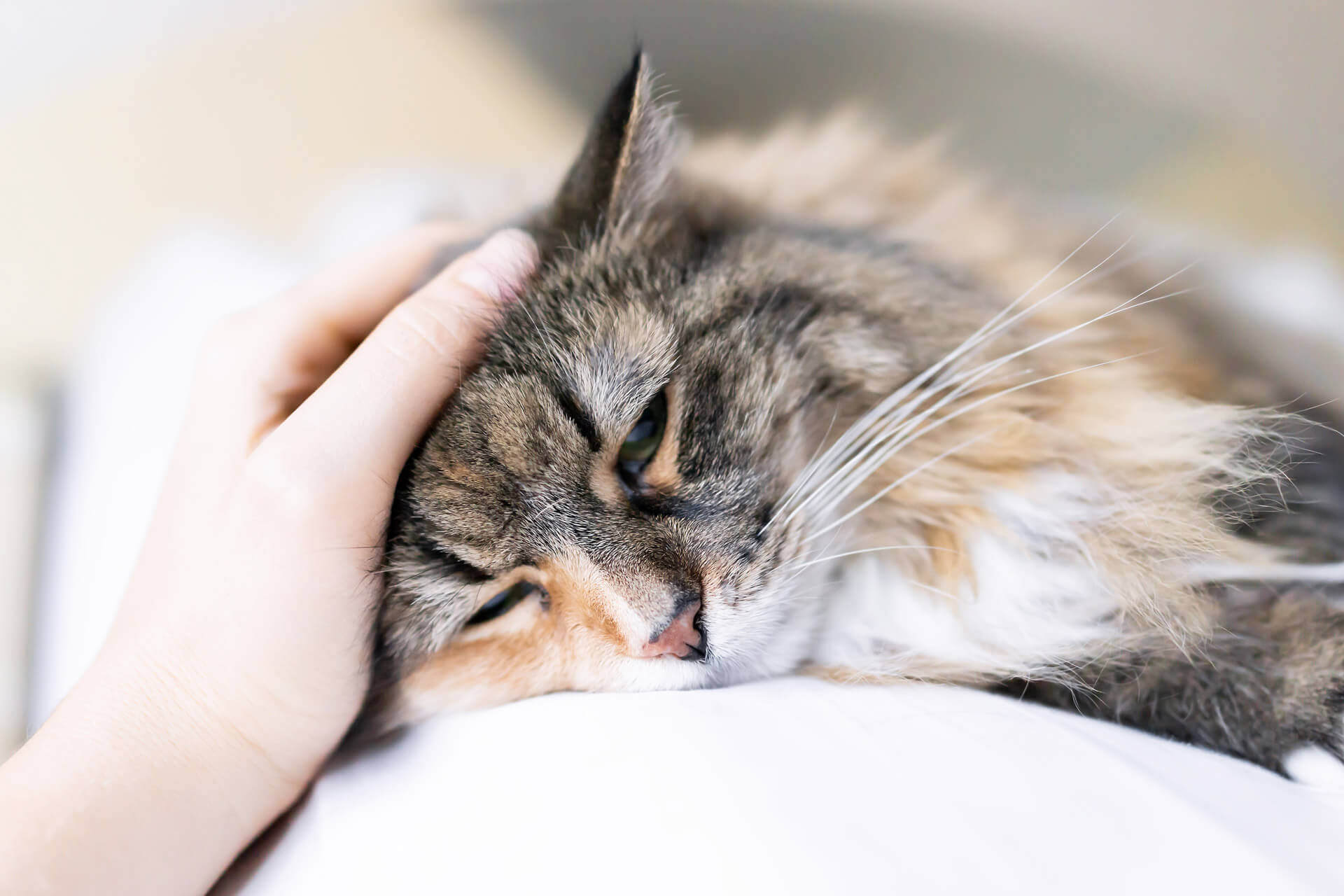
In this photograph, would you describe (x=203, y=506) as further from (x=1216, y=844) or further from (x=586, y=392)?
(x=1216, y=844)

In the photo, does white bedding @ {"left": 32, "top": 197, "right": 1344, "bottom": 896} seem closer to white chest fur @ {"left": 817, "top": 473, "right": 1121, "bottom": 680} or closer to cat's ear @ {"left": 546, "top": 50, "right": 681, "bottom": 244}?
white chest fur @ {"left": 817, "top": 473, "right": 1121, "bottom": 680}

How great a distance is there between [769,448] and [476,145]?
28.6 inches

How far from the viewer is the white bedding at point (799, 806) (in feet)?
2.01

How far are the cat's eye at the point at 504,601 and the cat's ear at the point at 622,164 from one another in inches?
18.8

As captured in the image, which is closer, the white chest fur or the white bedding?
the white bedding

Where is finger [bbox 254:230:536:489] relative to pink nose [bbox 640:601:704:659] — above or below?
above

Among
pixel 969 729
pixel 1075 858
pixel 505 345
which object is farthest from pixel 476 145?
pixel 1075 858

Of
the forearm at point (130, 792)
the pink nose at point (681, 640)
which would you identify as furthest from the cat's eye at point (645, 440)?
the forearm at point (130, 792)

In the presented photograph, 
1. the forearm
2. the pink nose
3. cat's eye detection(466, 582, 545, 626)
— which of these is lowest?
the forearm

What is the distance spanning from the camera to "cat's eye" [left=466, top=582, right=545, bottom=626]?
95 cm

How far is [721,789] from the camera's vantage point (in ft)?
2.16

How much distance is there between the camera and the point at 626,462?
94 cm

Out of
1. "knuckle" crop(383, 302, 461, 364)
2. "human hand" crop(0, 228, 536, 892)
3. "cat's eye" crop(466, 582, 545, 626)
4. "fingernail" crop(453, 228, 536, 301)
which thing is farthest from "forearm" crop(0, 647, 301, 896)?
"fingernail" crop(453, 228, 536, 301)

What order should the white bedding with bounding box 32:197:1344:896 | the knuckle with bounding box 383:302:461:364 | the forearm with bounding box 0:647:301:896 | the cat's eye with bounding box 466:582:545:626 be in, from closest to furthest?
the white bedding with bounding box 32:197:1344:896 → the forearm with bounding box 0:647:301:896 → the knuckle with bounding box 383:302:461:364 → the cat's eye with bounding box 466:582:545:626
